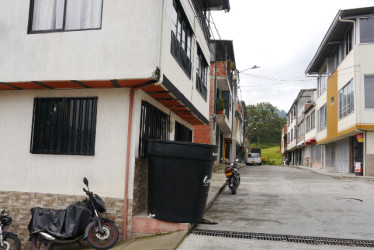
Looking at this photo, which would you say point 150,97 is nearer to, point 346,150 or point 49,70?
point 49,70

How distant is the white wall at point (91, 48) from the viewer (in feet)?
20.2

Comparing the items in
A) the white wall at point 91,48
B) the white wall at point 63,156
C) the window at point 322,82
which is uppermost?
the window at point 322,82

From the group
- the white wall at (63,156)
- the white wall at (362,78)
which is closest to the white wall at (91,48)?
the white wall at (63,156)

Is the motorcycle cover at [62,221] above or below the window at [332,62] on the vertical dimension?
below

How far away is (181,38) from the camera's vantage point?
834cm

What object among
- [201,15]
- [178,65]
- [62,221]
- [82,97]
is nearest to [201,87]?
[201,15]

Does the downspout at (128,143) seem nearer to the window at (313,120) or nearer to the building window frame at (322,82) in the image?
the building window frame at (322,82)

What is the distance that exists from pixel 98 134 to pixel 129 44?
6.36 feet

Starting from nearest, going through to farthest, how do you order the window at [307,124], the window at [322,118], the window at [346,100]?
the window at [346,100]
the window at [322,118]
the window at [307,124]

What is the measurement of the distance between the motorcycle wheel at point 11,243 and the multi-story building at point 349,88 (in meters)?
17.2

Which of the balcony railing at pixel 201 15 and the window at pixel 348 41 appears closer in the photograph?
the balcony railing at pixel 201 15

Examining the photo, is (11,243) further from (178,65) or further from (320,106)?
(320,106)

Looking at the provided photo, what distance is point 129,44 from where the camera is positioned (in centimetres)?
623

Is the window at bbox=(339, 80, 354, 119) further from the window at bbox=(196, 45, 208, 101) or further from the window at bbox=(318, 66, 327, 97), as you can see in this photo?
the window at bbox=(196, 45, 208, 101)
